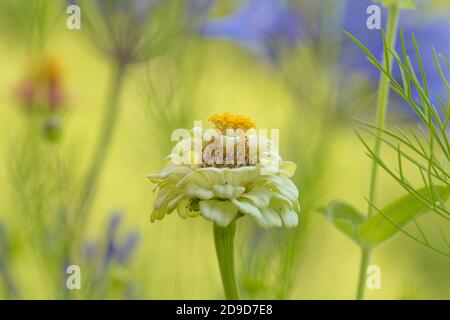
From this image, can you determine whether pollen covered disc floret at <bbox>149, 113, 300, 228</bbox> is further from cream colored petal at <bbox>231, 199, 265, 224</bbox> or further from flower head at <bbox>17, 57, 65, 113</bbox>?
flower head at <bbox>17, 57, 65, 113</bbox>

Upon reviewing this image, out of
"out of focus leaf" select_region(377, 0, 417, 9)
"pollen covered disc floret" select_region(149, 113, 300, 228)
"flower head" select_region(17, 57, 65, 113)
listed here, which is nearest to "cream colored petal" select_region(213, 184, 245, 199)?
"pollen covered disc floret" select_region(149, 113, 300, 228)

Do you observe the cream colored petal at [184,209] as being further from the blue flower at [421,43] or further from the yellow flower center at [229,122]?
the blue flower at [421,43]

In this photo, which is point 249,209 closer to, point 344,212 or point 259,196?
point 259,196

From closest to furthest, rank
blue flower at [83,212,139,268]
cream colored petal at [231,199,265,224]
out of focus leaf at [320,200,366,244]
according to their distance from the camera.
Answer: cream colored petal at [231,199,265,224] → out of focus leaf at [320,200,366,244] → blue flower at [83,212,139,268]

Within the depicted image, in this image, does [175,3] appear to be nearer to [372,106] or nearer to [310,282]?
[372,106]

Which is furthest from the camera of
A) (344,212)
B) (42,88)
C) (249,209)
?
(42,88)

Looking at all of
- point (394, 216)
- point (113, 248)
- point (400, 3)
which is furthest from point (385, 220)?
point (113, 248)
